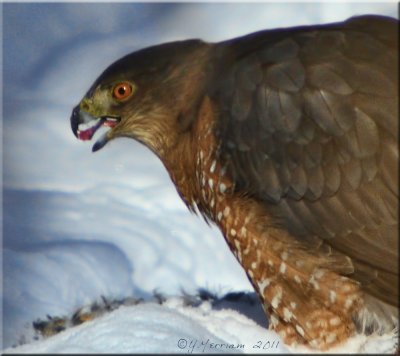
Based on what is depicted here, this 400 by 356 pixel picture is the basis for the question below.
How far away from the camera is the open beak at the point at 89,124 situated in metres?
3.78

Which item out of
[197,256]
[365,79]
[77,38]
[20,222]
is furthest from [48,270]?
[365,79]

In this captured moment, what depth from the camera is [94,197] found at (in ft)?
15.3

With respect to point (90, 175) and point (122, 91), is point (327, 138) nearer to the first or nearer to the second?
point (122, 91)

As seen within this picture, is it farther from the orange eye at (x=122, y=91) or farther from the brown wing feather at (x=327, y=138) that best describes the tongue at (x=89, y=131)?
the brown wing feather at (x=327, y=138)

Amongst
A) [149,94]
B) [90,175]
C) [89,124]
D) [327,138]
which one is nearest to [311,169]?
[327,138]

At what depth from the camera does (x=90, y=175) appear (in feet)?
15.4

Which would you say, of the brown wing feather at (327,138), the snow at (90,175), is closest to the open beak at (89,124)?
the brown wing feather at (327,138)

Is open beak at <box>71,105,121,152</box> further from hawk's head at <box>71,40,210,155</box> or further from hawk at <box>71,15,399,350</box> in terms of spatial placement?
hawk at <box>71,15,399,350</box>

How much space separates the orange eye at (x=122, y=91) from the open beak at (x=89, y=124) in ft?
0.27

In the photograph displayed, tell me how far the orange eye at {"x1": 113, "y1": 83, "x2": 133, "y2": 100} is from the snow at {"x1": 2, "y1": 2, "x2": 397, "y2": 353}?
0.77 m

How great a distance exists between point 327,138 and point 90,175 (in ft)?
5.35

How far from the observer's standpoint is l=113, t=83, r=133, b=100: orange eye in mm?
3729

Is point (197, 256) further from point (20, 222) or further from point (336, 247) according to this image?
point (336, 247)

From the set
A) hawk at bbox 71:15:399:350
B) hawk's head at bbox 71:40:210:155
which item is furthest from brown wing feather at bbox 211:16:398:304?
hawk's head at bbox 71:40:210:155
